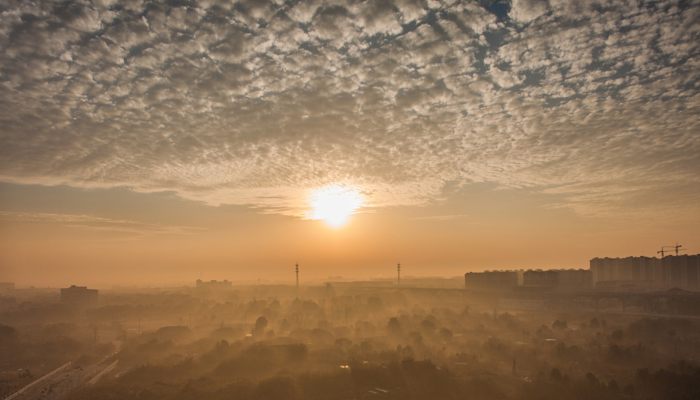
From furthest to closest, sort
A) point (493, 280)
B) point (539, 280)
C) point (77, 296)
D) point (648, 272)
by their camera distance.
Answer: point (493, 280) < point (648, 272) < point (539, 280) < point (77, 296)

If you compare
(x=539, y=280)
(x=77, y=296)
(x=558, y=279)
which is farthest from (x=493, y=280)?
(x=77, y=296)

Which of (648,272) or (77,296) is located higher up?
(648,272)

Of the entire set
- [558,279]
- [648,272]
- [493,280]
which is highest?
[648,272]

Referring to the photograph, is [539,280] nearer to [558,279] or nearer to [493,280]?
[558,279]

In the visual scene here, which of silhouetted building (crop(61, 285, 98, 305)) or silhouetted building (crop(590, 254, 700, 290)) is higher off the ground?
silhouetted building (crop(590, 254, 700, 290))

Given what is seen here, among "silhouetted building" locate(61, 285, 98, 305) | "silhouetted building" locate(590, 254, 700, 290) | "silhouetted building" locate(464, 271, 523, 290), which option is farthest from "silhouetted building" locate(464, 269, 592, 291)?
"silhouetted building" locate(61, 285, 98, 305)

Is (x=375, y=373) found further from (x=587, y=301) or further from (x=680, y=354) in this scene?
(x=587, y=301)

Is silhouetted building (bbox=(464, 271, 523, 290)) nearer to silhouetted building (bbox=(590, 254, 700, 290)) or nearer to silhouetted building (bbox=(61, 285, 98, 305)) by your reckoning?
silhouetted building (bbox=(590, 254, 700, 290))
